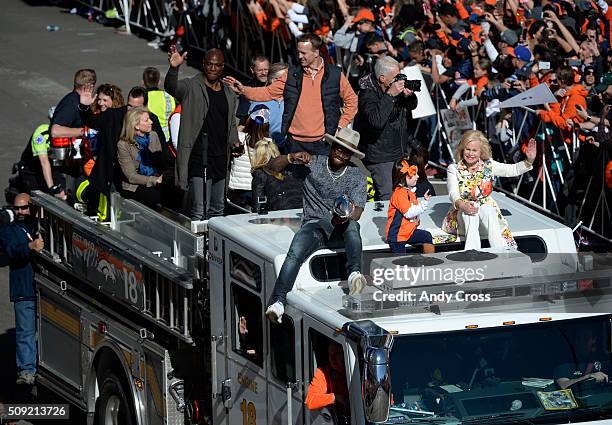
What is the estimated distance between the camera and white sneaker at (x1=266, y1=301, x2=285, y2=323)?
8.77 m

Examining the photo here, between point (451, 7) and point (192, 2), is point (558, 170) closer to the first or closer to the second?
point (451, 7)

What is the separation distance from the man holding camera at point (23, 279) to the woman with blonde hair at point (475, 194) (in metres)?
5.13

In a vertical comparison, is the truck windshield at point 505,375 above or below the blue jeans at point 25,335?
above

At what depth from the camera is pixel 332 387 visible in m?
8.41

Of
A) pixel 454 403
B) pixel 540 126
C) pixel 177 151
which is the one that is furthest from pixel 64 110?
pixel 454 403

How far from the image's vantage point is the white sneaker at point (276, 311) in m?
8.77

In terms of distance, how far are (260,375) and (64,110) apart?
20.1ft

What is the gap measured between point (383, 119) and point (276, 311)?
4.06 metres

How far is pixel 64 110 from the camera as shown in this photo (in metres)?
14.6

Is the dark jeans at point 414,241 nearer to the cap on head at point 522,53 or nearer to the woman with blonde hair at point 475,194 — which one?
the woman with blonde hair at point 475,194

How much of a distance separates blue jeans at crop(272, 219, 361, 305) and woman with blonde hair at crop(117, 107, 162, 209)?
3171 mm

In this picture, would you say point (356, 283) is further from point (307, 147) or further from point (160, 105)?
point (160, 105)

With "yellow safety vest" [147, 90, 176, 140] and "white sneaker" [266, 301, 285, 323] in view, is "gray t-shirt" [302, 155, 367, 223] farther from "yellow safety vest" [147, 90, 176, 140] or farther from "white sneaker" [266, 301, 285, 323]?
"yellow safety vest" [147, 90, 176, 140]

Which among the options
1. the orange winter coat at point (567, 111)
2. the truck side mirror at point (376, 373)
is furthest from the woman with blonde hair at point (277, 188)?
the orange winter coat at point (567, 111)
